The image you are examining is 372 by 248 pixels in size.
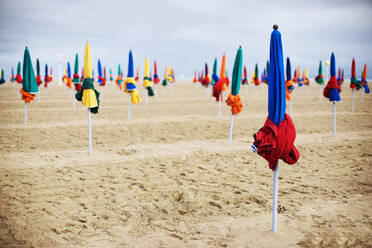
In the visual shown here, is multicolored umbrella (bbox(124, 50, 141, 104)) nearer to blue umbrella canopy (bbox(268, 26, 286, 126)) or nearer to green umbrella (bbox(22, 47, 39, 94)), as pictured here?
green umbrella (bbox(22, 47, 39, 94))

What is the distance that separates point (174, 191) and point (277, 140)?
2.79 meters

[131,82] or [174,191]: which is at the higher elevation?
[131,82]

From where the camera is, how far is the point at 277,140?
12.6 feet

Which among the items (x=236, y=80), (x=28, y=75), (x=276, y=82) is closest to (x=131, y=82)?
(x=28, y=75)

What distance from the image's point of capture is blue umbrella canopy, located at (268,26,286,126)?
3799 mm

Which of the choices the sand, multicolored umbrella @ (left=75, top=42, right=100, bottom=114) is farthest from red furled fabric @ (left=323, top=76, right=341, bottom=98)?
multicolored umbrella @ (left=75, top=42, right=100, bottom=114)

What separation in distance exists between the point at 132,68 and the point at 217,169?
23.9ft

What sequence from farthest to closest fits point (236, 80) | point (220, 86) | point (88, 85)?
point (220, 86), point (236, 80), point (88, 85)

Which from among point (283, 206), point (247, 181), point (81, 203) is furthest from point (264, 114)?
point (81, 203)

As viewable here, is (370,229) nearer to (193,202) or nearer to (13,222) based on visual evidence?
(193,202)

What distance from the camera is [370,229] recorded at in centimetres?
436

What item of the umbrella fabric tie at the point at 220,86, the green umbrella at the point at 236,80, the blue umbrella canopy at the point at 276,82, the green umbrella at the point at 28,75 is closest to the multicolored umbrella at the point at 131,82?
the umbrella fabric tie at the point at 220,86

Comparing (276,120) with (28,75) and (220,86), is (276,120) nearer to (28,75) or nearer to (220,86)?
(220,86)

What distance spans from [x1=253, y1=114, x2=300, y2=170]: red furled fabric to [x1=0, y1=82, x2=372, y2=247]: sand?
4.14 feet
